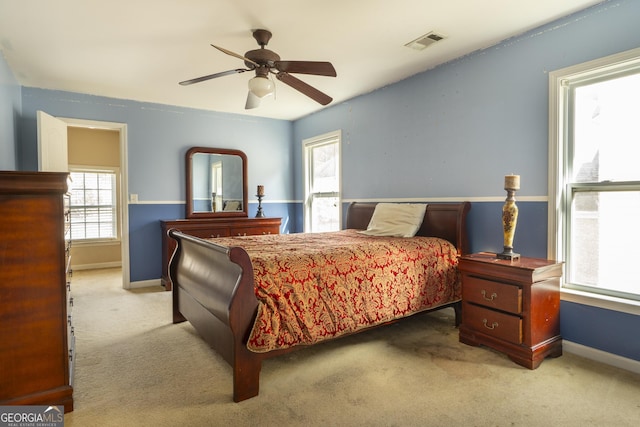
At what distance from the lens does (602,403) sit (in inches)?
75.9

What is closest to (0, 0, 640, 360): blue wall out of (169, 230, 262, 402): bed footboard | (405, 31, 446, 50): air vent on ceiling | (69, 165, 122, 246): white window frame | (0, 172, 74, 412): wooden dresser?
(405, 31, 446, 50): air vent on ceiling

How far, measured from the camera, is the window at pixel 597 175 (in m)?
2.38

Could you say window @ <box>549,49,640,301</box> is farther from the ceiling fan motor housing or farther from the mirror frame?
the mirror frame

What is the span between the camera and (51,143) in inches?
159

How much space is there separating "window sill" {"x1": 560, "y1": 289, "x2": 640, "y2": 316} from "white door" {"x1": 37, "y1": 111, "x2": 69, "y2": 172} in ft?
17.0

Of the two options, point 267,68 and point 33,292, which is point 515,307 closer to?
point 267,68

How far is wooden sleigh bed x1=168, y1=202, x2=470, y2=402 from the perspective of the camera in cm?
198

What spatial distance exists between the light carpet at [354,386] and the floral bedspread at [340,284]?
277mm

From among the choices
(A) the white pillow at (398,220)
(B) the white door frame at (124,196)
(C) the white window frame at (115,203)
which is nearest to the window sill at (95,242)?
(C) the white window frame at (115,203)

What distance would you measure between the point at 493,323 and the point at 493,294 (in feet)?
0.69

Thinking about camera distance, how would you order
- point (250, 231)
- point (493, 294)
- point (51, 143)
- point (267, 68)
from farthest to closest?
point (250, 231) < point (51, 143) < point (267, 68) < point (493, 294)

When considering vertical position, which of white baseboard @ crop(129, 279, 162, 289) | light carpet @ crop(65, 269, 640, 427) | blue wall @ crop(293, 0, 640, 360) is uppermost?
blue wall @ crop(293, 0, 640, 360)

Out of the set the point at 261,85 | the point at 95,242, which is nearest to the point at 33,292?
the point at 261,85

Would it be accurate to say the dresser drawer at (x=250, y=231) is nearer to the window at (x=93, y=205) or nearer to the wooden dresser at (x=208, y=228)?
the wooden dresser at (x=208, y=228)
